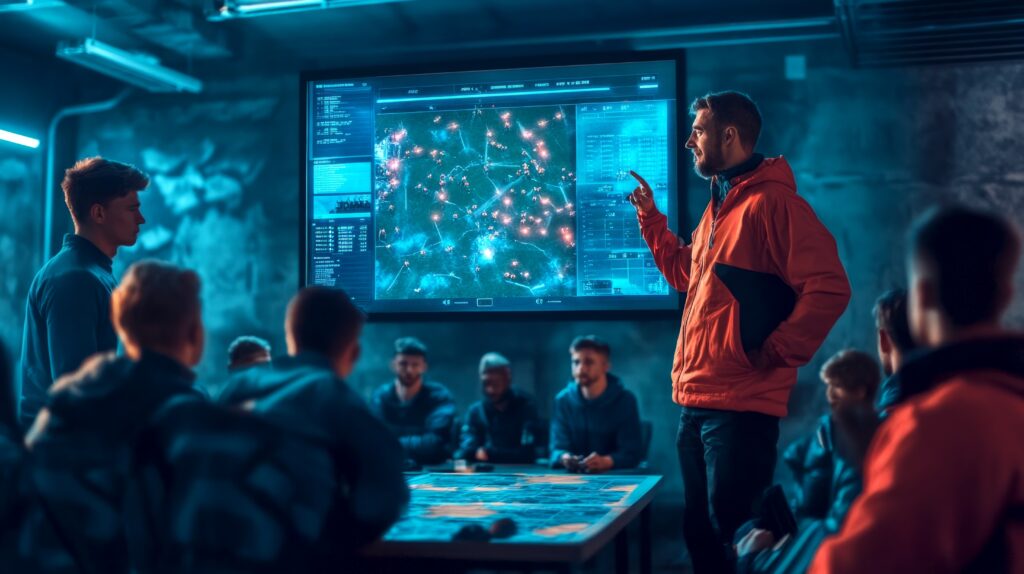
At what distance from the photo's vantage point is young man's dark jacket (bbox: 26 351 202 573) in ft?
5.42

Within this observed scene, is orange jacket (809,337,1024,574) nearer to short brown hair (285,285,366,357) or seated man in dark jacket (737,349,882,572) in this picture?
seated man in dark jacket (737,349,882,572)

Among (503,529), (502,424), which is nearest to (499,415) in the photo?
(502,424)

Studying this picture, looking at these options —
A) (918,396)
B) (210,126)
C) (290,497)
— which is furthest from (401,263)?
(918,396)

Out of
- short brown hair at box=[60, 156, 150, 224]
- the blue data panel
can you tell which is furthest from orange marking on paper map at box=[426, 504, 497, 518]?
the blue data panel

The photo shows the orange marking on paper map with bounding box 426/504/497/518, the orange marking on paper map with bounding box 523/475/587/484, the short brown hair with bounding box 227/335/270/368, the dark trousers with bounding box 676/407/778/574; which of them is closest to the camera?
the orange marking on paper map with bounding box 426/504/497/518

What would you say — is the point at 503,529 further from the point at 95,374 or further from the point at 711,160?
the point at 711,160

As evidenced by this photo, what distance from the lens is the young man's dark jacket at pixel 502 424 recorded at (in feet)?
17.8

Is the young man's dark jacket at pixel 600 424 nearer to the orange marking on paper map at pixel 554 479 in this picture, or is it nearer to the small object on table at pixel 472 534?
the orange marking on paper map at pixel 554 479

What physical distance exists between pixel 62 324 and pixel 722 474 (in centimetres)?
183

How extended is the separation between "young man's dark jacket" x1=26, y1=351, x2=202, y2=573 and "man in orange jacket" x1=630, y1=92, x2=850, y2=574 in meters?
1.51

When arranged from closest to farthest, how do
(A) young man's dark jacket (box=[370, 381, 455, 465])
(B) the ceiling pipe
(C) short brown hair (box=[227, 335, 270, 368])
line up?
(C) short brown hair (box=[227, 335, 270, 368]), (A) young man's dark jacket (box=[370, 381, 455, 465]), (B) the ceiling pipe

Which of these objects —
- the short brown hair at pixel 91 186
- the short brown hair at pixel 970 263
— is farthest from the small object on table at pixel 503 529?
the short brown hair at pixel 91 186

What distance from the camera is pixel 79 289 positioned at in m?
2.71

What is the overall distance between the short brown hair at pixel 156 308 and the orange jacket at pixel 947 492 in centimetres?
118
